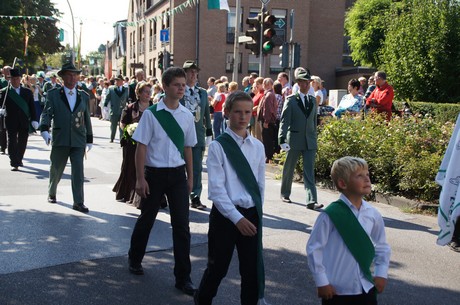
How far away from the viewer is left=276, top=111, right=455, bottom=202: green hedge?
923cm

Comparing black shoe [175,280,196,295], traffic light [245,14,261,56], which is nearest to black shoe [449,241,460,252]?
black shoe [175,280,196,295]

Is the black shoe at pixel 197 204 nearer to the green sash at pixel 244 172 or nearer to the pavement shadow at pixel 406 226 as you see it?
the pavement shadow at pixel 406 226

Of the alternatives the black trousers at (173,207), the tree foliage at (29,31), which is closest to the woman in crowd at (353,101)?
the black trousers at (173,207)

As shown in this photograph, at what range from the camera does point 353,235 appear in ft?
10.8

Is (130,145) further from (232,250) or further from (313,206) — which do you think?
(232,250)

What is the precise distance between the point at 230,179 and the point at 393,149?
666 centimetres

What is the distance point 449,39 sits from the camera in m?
28.7

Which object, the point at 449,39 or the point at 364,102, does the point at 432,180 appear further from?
the point at 449,39

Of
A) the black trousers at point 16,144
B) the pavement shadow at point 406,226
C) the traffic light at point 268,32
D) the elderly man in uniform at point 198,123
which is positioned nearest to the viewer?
the pavement shadow at point 406,226

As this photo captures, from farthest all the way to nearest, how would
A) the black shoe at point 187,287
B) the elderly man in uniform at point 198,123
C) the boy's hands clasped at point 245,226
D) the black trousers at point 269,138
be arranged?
the black trousers at point 269,138 → the elderly man in uniform at point 198,123 → the black shoe at point 187,287 → the boy's hands clasped at point 245,226

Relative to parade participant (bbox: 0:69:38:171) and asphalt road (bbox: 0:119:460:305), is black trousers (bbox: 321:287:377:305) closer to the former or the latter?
asphalt road (bbox: 0:119:460:305)

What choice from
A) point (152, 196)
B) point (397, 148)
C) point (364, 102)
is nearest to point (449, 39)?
point (364, 102)

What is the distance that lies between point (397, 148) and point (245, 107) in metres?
6.57

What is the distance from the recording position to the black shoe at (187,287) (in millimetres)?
4961
